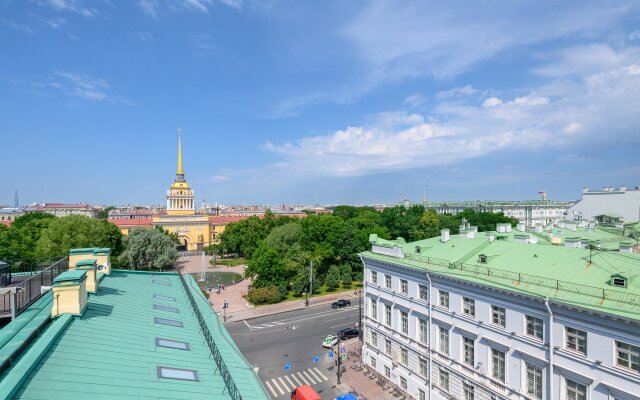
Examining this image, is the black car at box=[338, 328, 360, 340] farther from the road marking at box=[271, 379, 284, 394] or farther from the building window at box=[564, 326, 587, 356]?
the building window at box=[564, 326, 587, 356]

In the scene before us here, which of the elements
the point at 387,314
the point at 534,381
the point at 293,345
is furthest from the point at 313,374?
the point at 534,381

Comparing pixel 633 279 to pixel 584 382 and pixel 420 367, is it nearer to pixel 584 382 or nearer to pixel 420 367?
pixel 584 382

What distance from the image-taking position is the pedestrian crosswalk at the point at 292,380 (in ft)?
94.0

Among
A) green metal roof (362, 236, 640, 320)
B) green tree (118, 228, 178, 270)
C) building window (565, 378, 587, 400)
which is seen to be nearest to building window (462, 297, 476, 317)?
green metal roof (362, 236, 640, 320)

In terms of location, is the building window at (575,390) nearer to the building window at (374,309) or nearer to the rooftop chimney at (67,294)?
the building window at (374,309)

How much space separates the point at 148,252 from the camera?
6525 cm

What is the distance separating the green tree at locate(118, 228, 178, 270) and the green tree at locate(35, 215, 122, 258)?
4.59 metres

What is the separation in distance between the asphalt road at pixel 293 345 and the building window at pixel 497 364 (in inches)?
476

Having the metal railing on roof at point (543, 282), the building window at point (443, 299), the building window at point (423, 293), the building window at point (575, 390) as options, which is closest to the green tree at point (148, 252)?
the building window at point (423, 293)

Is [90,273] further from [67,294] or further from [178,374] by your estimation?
[178,374]

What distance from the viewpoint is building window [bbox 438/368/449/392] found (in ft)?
80.0

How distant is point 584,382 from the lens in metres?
17.2

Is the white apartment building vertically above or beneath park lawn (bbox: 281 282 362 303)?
above

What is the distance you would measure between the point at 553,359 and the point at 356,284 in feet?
143
